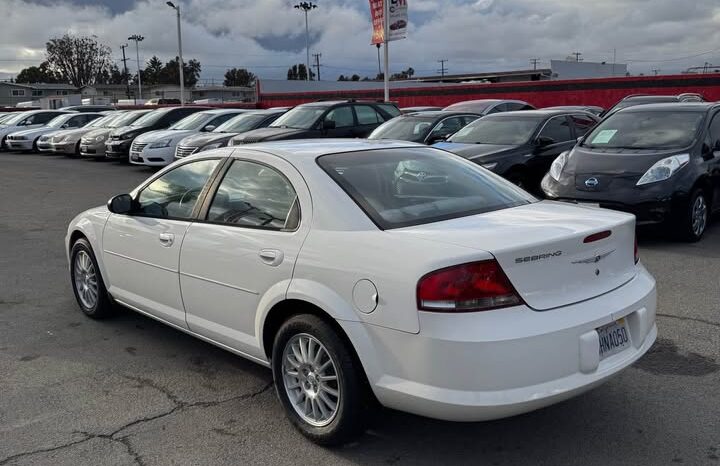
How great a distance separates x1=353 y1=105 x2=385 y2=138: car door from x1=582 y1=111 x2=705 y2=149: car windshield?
23.0 ft

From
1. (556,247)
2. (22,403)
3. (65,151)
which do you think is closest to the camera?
(556,247)

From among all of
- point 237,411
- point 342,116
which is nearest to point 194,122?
point 342,116

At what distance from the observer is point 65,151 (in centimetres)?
2205

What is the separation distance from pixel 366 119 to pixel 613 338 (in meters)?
12.8

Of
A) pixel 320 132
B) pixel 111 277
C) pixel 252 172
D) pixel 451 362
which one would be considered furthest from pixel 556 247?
A: pixel 320 132

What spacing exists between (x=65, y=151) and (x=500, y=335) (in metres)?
21.9

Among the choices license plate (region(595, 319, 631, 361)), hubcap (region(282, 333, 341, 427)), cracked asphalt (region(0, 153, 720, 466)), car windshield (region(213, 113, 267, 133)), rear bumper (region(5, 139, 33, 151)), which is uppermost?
car windshield (region(213, 113, 267, 133))

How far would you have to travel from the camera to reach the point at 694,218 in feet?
25.5

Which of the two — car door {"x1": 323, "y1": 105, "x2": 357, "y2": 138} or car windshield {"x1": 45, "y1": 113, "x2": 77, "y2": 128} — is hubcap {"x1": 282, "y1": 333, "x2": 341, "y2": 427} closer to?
car door {"x1": 323, "y1": 105, "x2": 357, "y2": 138}

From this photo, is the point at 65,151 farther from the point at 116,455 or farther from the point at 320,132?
the point at 116,455

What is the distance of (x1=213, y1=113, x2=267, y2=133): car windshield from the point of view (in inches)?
655

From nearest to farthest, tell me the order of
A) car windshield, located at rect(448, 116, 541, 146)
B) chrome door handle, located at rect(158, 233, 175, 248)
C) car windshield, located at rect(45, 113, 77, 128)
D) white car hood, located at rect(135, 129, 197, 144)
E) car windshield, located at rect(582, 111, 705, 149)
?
chrome door handle, located at rect(158, 233, 175, 248), car windshield, located at rect(582, 111, 705, 149), car windshield, located at rect(448, 116, 541, 146), white car hood, located at rect(135, 129, 197, 144), car windshield, located at rect(45, 113, 77, 128)

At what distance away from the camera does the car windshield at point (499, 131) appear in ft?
34.2

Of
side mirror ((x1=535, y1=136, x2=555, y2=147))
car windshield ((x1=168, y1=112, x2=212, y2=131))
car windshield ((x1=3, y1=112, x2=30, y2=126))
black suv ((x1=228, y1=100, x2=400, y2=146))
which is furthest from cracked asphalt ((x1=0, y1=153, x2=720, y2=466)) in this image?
car windshield ((x1=3, y1=112, x2=30, y2=126))
